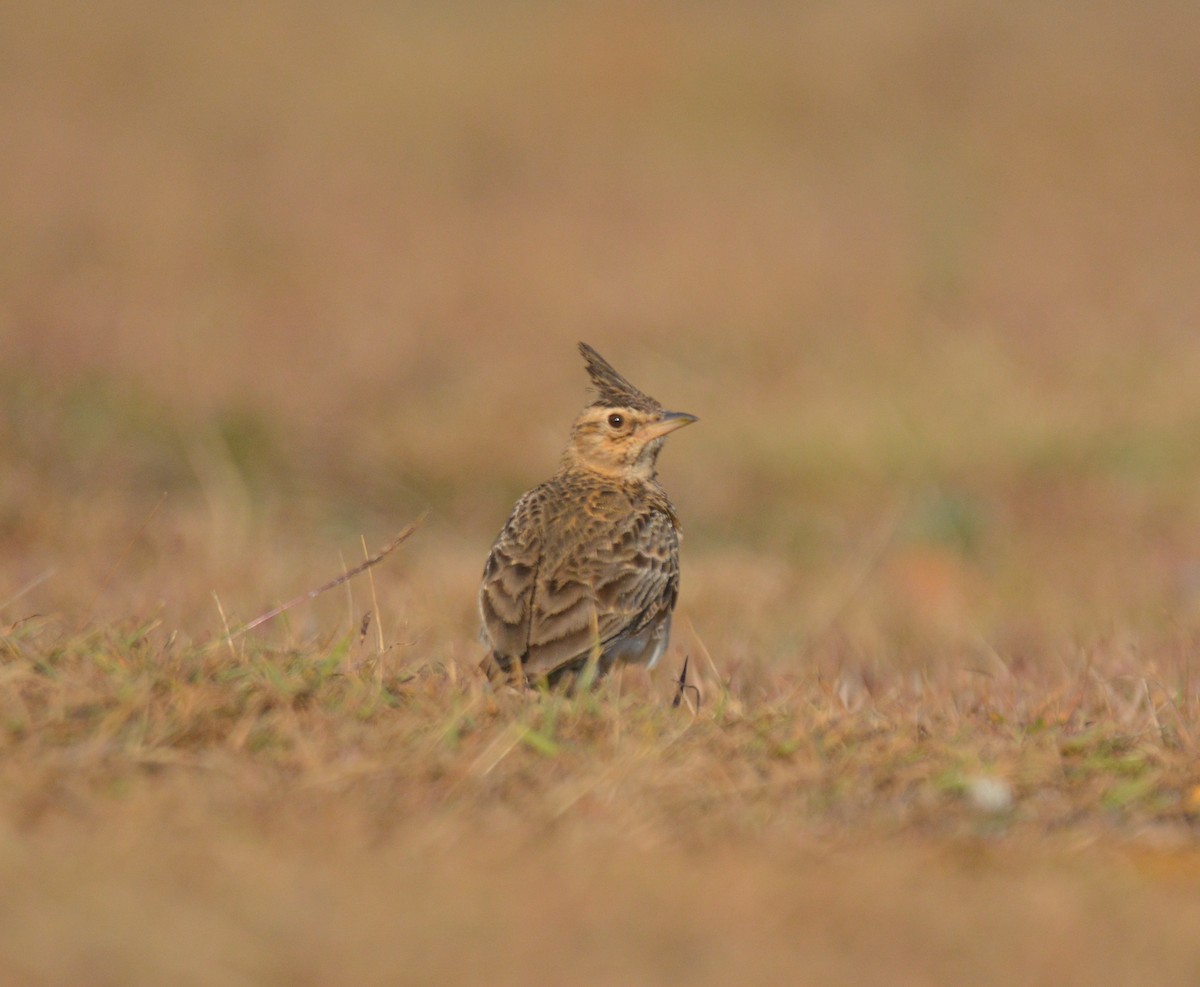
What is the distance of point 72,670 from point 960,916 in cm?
207

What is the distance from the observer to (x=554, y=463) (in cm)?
1034

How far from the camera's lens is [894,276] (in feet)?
45.1

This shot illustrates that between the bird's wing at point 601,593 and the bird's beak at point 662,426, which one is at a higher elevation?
the bird's beak at point 662,426

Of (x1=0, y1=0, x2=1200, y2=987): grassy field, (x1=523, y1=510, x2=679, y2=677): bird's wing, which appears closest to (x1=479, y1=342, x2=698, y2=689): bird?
(x1=523, y1=510, x2=679, y2=677): bird's wing

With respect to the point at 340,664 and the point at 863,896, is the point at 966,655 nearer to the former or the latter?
the point at 340,664

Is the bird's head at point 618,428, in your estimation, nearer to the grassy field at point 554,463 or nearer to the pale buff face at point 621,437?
the pale buff face at point 621,437

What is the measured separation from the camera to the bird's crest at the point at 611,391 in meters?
6.18

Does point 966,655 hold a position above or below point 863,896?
below

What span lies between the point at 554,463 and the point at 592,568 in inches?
196

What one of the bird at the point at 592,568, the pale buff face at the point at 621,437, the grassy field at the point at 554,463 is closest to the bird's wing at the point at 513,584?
the bird at the point at 592,568

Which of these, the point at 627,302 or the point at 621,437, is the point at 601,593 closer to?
the point at 621,437

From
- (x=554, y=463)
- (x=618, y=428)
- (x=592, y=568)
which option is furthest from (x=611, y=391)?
(x=554, y=463)

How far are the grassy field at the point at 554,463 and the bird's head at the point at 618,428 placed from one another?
29.6 inches

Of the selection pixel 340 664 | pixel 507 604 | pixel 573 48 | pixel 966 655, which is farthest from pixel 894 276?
pixel 340 664
